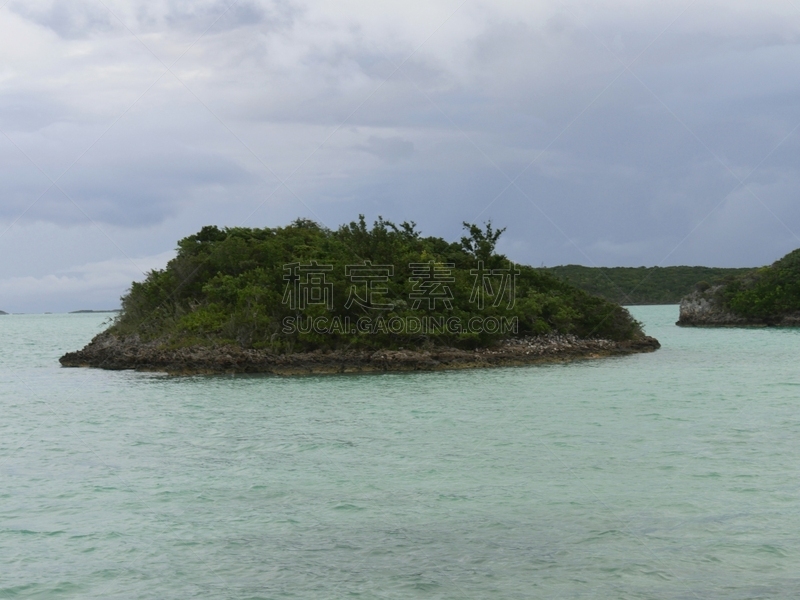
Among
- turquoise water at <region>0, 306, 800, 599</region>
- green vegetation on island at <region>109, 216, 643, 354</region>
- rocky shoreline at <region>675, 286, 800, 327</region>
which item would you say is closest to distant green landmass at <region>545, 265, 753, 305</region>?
rocky shoreline at <region>675, 286, 800, 327</region>

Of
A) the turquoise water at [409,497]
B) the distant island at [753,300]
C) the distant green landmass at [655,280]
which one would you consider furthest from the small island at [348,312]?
the distant green landmass at [655,280]

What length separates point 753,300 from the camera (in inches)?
2862

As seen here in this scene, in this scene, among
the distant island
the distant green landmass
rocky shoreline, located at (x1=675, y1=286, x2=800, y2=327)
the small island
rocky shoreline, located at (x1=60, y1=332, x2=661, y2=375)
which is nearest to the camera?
rocky shoreline, located at (x1=60, y1=332, x2=661, y2=375)

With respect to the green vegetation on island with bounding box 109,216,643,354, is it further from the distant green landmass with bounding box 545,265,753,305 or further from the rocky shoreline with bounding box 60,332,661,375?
the distant green landmass with bounding box 545,265,753,305

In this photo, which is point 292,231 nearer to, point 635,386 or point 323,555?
point 635,386

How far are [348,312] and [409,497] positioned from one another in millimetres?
24228

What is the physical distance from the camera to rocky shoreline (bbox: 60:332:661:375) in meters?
32.7

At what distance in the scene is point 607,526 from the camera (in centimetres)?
992

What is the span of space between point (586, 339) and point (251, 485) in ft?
98.1

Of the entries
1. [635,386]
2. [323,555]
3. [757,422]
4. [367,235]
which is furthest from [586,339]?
[323,555]

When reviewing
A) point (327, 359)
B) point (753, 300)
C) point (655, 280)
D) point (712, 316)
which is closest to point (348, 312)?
point (327, 359)

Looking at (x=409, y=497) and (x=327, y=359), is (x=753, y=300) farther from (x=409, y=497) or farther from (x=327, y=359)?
(x=409, y=497)

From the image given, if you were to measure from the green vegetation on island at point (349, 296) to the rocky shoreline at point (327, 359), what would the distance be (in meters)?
0.74

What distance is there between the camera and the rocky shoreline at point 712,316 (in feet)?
235
